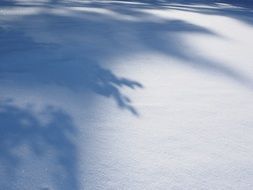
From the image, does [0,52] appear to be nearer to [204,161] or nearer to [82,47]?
[82,47]

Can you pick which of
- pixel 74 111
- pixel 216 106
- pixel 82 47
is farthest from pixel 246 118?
pixel 82 47

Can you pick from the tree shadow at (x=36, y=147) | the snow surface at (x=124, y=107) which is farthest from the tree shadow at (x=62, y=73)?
the tree shadow at (x=36, y=147)

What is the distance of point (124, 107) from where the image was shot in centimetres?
424

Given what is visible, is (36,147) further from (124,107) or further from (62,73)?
(62,73)

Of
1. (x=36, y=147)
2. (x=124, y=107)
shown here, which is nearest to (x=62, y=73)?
(x=124, y=107)

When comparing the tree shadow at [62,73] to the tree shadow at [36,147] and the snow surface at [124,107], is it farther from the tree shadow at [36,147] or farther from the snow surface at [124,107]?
the tree shadow at [36,147]

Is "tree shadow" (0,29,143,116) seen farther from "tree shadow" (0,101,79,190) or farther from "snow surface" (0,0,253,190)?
"tree shadow" (0,101,79,190)

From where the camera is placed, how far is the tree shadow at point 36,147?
9.64ft

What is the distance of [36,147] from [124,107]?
4.03 ft

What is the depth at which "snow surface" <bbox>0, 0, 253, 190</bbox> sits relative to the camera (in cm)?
306

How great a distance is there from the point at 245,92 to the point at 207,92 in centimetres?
51

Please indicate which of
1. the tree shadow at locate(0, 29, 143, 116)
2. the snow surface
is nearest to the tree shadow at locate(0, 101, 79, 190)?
the snow surface

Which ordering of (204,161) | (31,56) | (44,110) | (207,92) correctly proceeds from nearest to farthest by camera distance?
(204,161) → (44,110) → (207,92) → (31,56)

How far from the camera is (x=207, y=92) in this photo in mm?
4738
